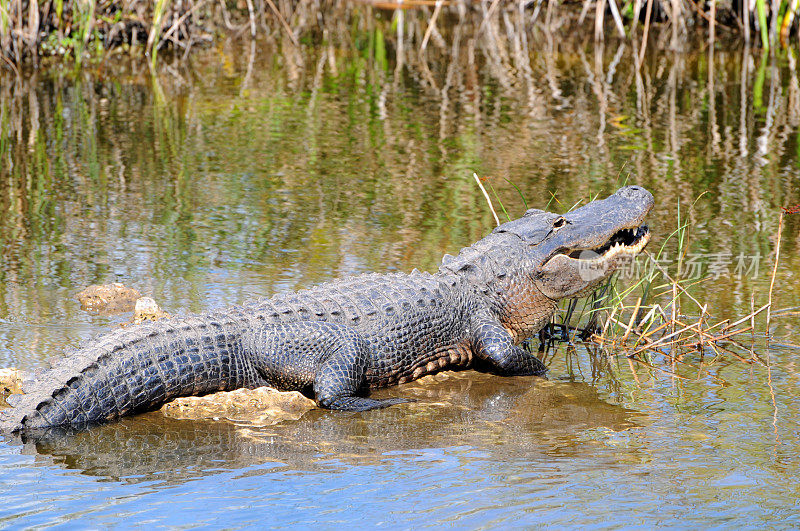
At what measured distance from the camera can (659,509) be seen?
3.28 m

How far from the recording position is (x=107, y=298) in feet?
17.7

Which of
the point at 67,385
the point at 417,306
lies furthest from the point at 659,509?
the point at 67,385

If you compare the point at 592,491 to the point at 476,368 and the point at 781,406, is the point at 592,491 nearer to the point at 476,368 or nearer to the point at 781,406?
the point at 781,406

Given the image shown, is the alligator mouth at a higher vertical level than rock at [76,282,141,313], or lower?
higher

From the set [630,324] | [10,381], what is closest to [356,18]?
Result: [630,324]

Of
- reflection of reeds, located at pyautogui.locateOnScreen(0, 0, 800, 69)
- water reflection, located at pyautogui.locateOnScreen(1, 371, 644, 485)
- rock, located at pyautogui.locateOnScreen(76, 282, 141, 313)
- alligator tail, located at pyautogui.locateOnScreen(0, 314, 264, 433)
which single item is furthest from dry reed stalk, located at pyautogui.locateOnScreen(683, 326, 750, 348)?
reflection of reeds, located at pyautogui.locateOnScreen(0, 0, 800, 69)

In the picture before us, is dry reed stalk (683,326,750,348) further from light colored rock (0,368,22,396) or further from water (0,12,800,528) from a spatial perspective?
light colored rock (0,368,22,396)

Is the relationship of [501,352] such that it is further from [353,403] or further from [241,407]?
[241,407]

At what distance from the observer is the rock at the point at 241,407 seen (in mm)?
4137

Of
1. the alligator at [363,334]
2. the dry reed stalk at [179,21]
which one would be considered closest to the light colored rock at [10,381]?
the alligator at [363,334]

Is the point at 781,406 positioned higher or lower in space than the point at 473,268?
lower

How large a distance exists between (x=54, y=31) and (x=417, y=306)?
9.48 m

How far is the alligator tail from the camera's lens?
3932 millimetres

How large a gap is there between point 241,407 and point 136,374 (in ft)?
1.49
